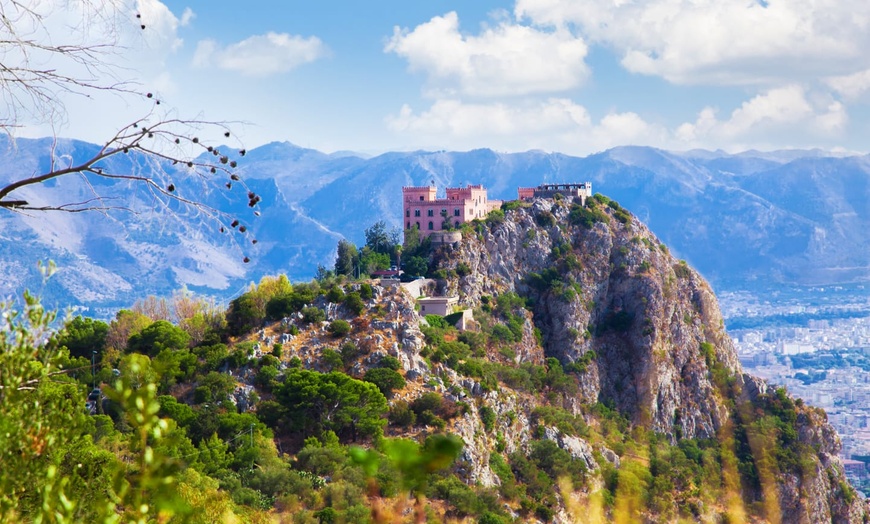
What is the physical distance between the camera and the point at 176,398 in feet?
199

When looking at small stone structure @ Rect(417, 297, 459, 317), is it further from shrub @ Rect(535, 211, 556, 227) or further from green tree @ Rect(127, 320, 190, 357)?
shrub @ Rect(535, 211, 556, 227)

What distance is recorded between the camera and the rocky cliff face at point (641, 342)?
294 feet

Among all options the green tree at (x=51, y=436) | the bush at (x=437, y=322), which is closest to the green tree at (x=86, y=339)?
the bush at (x=437, y=322)

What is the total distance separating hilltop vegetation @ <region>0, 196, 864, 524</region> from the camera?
21.9m

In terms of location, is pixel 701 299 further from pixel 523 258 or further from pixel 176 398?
pixel 176 398

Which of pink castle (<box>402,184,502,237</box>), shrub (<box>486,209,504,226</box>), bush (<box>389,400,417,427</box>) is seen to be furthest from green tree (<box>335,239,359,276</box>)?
bush (<box>389,400,417,427</box>)

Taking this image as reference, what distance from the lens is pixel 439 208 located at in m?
98.5

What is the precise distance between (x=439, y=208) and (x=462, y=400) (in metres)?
35.9

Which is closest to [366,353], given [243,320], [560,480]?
[243,320]

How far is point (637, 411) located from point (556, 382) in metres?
12.0

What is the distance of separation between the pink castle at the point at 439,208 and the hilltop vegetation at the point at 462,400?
3122mm

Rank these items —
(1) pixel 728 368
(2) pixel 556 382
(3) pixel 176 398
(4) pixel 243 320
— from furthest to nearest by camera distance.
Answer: (1) pixel 728 368
(2) pixel 556 382
(4) pixel 243 320
(3) pixel 176 398

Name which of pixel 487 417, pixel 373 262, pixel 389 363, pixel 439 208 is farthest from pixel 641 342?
pixel 389 363

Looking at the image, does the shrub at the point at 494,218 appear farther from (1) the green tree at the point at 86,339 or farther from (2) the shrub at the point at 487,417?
(1) the green tree at the point at 86,339
